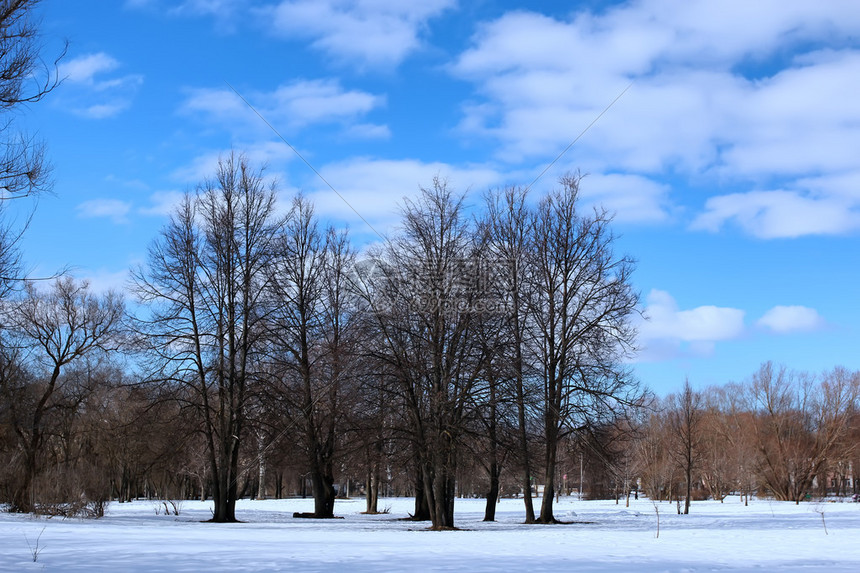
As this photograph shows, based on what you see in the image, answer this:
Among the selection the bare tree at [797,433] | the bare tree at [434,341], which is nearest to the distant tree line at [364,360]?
the bare tree at [434,341]

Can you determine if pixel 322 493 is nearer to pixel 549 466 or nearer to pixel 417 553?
pixel 549 466

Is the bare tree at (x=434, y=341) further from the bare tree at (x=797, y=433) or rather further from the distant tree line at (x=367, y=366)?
the bare tree at (x=797, y=433)

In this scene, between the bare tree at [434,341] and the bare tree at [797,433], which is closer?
the bare tree at [434,341]

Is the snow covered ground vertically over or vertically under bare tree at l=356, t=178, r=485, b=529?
under

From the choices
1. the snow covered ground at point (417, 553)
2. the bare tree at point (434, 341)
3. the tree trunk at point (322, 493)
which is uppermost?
the bare tree at point (434, 341)

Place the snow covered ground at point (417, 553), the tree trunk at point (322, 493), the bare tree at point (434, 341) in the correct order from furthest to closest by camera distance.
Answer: the tree trunk at point (322, 493)
the bare tree at point (434, 341)
the snow covered ground at point (417, 553)

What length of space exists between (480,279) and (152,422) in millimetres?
14331

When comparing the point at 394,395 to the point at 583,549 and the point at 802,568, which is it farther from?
the point at 802,568

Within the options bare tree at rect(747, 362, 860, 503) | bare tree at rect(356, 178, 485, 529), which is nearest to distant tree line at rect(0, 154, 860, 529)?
bare tree at rect(356, 178, 485, 529)

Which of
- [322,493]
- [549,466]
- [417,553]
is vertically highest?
[549,466]

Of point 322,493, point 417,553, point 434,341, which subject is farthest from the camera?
point 322,493

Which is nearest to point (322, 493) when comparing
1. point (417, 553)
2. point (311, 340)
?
point (311, 340)

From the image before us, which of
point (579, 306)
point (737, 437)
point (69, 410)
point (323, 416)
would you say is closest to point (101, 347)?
point (69, 410)

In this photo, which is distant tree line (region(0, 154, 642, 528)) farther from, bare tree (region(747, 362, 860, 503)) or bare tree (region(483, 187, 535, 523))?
bare tree (region(747, 362, 860, 503))
